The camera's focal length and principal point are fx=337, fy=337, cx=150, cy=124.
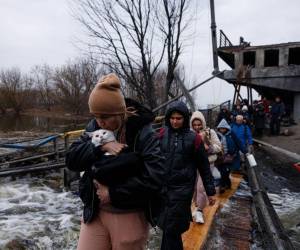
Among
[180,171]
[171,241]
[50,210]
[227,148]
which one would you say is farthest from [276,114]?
[171,241]

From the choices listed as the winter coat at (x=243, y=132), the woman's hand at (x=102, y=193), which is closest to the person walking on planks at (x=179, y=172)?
the woman's hand at (x=102, y=193)

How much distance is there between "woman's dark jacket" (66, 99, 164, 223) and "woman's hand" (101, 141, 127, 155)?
3cm

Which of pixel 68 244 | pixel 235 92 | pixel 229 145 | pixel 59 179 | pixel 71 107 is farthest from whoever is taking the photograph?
pixel 71 107

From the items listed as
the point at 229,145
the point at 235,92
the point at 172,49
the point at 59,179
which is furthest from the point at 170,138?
the point at 235,92

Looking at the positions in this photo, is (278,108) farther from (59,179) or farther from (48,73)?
(48,73)

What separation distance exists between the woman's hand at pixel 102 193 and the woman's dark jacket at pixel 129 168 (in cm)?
3

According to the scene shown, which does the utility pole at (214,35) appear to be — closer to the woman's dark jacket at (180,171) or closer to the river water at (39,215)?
the river water at (39,215)

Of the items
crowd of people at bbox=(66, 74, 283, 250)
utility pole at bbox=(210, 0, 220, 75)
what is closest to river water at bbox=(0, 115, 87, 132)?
utility pole at bbox=(210, 0, 220, 75)

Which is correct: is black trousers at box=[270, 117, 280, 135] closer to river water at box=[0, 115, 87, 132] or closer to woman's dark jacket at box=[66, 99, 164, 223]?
river water at box=[0, 115, 87, 132]

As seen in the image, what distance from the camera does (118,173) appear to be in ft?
6.23

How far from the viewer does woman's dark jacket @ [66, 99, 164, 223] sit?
6.26ft

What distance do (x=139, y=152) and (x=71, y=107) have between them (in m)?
56.2

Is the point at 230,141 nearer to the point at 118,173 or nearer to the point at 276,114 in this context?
the point at 118,173

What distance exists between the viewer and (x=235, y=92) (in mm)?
22453
